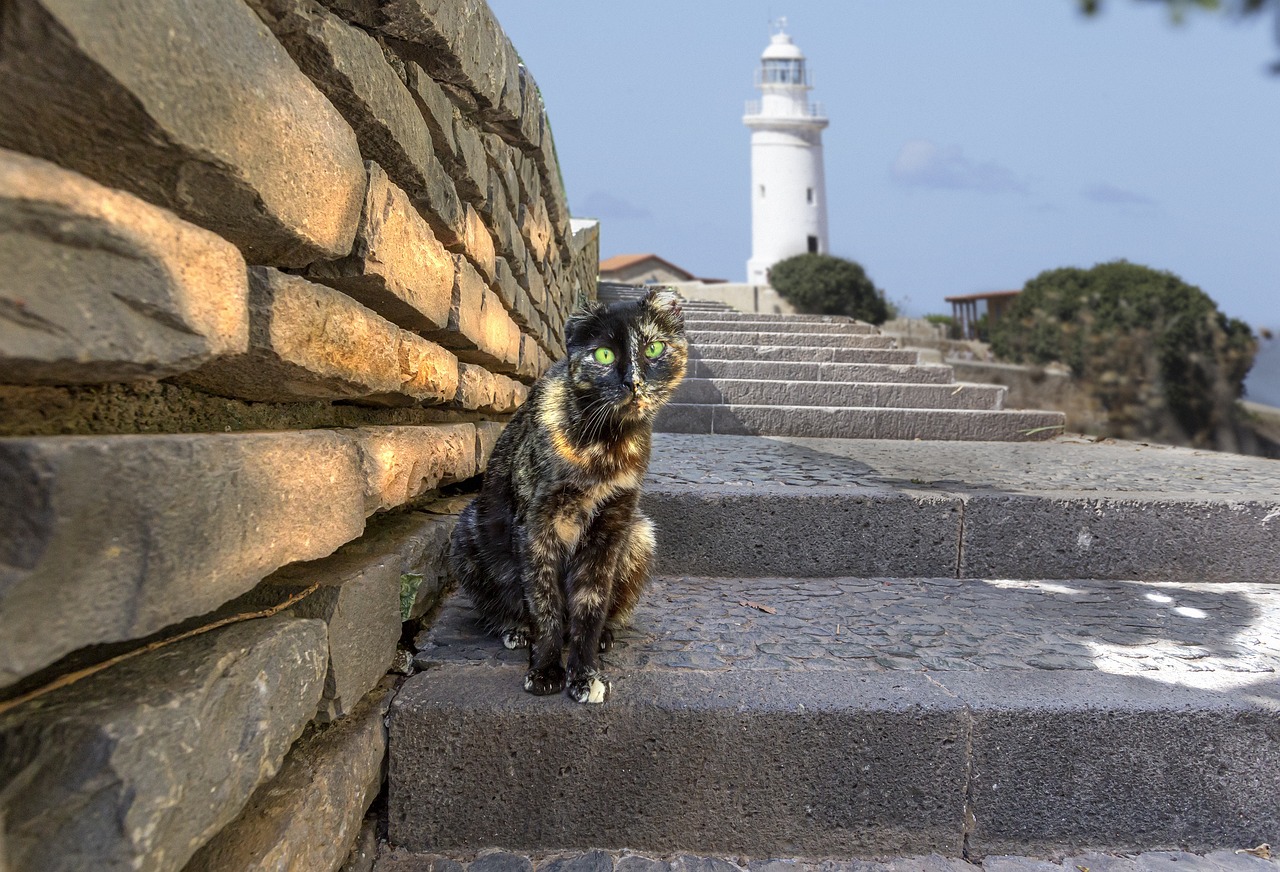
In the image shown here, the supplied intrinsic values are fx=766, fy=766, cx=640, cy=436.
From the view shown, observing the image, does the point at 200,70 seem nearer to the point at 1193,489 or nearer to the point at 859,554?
the point at 859,554

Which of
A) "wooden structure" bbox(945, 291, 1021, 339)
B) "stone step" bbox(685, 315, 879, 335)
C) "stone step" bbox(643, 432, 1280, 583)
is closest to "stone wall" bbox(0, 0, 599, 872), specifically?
"stone step" bbox(643, 432, 1280, 583)

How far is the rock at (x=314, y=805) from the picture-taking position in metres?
1.19

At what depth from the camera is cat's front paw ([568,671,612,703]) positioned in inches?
71.5

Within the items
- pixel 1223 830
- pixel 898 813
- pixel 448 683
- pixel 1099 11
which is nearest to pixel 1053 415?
pixel 1099 11

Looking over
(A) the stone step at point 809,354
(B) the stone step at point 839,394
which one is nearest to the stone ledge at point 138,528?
(B) the stone step at point 839,394

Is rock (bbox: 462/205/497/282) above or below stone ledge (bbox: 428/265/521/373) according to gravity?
above

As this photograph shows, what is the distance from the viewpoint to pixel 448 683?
6.19ft

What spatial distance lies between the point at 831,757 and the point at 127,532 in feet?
5.17

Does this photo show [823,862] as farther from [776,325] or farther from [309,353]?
[776,325]

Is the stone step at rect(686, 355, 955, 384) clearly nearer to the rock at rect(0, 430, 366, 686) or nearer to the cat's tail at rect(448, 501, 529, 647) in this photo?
the cat's tail at rect(448, 501, 529, 647)

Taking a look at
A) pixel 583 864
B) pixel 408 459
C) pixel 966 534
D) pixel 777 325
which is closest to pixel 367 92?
pixel 408 459

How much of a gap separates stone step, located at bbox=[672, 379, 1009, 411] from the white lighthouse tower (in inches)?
1029

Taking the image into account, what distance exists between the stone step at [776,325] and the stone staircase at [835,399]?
1476 mm

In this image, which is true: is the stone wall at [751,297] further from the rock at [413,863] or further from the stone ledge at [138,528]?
the stone ledge at [138,528]
